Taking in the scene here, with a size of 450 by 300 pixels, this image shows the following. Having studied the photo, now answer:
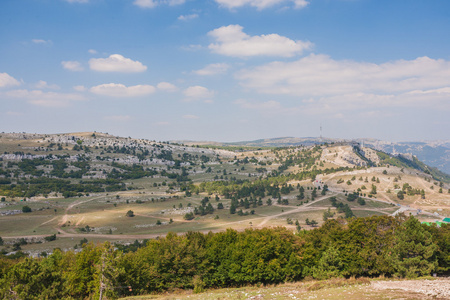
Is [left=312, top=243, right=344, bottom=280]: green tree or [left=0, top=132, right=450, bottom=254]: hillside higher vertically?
[left=312, top=243, right=344, bottom=280]: green tree

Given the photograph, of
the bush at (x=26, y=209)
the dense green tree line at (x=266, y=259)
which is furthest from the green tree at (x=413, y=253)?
the bush at (x=26, y=209)

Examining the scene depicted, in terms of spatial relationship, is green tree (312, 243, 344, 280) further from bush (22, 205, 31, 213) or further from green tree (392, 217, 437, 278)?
bush (22, 205, 31, 213)

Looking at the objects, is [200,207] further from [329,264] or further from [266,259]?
[329,264]

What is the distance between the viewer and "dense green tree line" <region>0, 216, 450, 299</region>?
155 feet

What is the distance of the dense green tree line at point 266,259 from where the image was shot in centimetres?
4716

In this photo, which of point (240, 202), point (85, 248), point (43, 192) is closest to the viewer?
point (85, 248)

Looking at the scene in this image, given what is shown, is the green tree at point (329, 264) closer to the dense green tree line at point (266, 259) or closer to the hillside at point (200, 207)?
the dense green tree line at point (266, 259)

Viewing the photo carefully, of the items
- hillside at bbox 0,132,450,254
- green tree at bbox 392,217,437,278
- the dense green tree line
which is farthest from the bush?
green tree at bbox 392,217,437,278

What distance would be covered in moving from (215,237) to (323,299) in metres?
29.0

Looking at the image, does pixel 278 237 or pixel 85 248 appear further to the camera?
pixel 278 237

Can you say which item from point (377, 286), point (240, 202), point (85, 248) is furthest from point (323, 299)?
point (240, 202)

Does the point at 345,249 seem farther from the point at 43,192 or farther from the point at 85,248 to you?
the point at 43,192

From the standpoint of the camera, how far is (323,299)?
106 ft

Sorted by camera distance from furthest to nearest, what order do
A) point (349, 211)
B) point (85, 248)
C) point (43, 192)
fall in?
point (43, 192)
point (349, 211)
point (85, 248)
